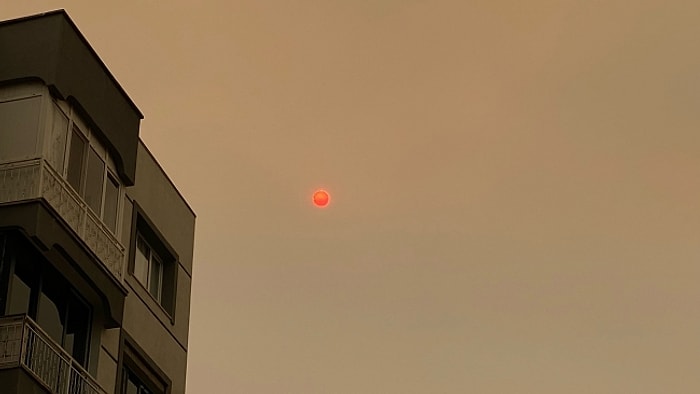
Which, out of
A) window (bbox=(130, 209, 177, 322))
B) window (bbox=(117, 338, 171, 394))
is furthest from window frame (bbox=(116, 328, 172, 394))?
window (bbox=(130, 209, 177, 322))

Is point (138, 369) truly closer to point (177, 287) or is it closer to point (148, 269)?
point (148, 269)

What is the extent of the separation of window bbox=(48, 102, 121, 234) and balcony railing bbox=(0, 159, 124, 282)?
1.54 feet

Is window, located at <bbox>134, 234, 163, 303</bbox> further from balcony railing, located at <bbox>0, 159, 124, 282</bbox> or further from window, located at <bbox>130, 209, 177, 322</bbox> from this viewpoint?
balcony railing, located at <bbox>0, 159, 124, 282</bbox>

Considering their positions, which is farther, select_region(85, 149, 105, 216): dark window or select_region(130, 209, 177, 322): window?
select_region(130, 209, 177, 322): window

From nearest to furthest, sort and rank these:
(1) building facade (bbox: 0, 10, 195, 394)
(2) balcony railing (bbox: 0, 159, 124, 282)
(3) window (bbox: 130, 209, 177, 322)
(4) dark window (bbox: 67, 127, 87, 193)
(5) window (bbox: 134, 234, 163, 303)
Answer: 1. (1) building facade (bbox: 0, 10, 195, 394)
2. (2) balcony railing (bbox: 0, 159, 124, 282)
3. (4) dark window (bbox: 67, 127, 87, 193)
4. (3) window (bbox: 130, 209, 177, 322)
5. (5) window (bbox: 134, 234, 163, 303)

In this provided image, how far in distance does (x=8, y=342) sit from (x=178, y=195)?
34.7 ft

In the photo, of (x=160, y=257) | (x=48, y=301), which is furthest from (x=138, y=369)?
(x=48, y=301)

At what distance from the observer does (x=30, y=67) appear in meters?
27.4

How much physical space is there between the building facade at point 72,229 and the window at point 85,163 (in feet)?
0.09

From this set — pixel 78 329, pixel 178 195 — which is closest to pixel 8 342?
pixel 78 329

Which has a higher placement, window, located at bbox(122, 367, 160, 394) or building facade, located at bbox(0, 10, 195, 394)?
building facade, located at bbox(0, 10, 195, 394)

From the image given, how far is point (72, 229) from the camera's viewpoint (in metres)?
26.7

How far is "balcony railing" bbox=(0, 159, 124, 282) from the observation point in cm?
2583

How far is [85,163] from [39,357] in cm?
501
